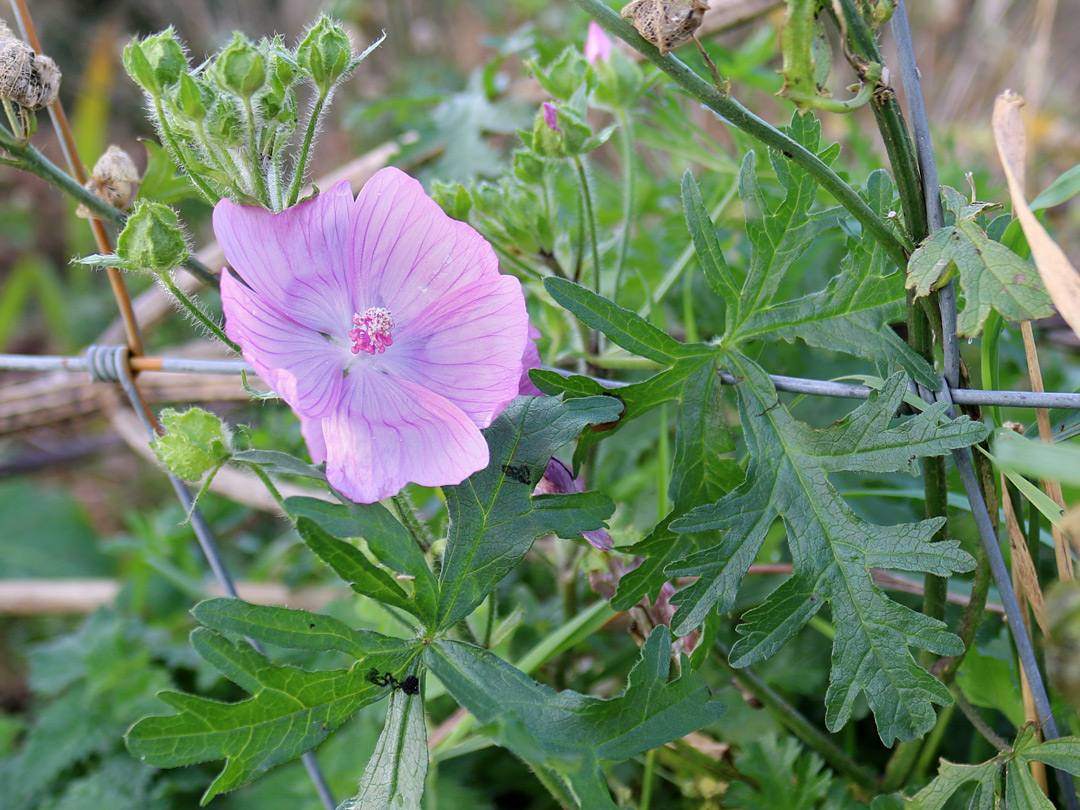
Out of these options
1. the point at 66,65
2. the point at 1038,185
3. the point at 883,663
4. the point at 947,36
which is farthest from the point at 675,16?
the point at 66,65

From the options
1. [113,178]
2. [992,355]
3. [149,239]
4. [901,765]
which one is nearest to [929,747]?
[901,765]

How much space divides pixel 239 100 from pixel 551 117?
33 centimetres

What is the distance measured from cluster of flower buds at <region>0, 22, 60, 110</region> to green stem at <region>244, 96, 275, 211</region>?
8.8 inches

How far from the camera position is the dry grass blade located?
1.94 ft

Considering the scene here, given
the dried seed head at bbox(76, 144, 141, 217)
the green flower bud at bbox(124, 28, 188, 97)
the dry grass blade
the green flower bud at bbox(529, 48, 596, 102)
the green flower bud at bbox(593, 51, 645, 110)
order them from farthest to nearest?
the green flower bud at bbox(593, 51, 645, 110) < the green flower bud at bbox(529, 48, 596, 102) < the dried seed head at bbox(76, 144, 141, 217) < the green flower bud at bbox(124, 28, 188, 97) < the dry grass blade

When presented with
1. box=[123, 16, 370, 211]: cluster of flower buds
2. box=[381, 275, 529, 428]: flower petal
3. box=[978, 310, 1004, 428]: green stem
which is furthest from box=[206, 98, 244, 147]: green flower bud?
box=[978, 310, 1004, 428]: green stem

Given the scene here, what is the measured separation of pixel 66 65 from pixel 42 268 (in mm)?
1601

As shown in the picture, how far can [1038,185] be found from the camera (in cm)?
284

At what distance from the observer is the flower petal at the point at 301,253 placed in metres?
0.67

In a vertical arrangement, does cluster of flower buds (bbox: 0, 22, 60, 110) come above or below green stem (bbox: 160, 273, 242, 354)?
above

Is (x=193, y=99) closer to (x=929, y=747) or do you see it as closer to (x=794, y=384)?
(x=794, y=384)

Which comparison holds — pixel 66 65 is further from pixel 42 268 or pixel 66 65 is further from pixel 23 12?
pixel 23 12

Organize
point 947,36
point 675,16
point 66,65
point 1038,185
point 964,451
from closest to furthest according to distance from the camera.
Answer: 1. point 675,16
2. point 964,451
3. point 1038,185
4. point 947,36
5. point 66,65

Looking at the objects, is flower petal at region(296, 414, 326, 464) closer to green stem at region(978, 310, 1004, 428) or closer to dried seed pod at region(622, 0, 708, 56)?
dried seed pod at region(622, 0, 708, 56)
